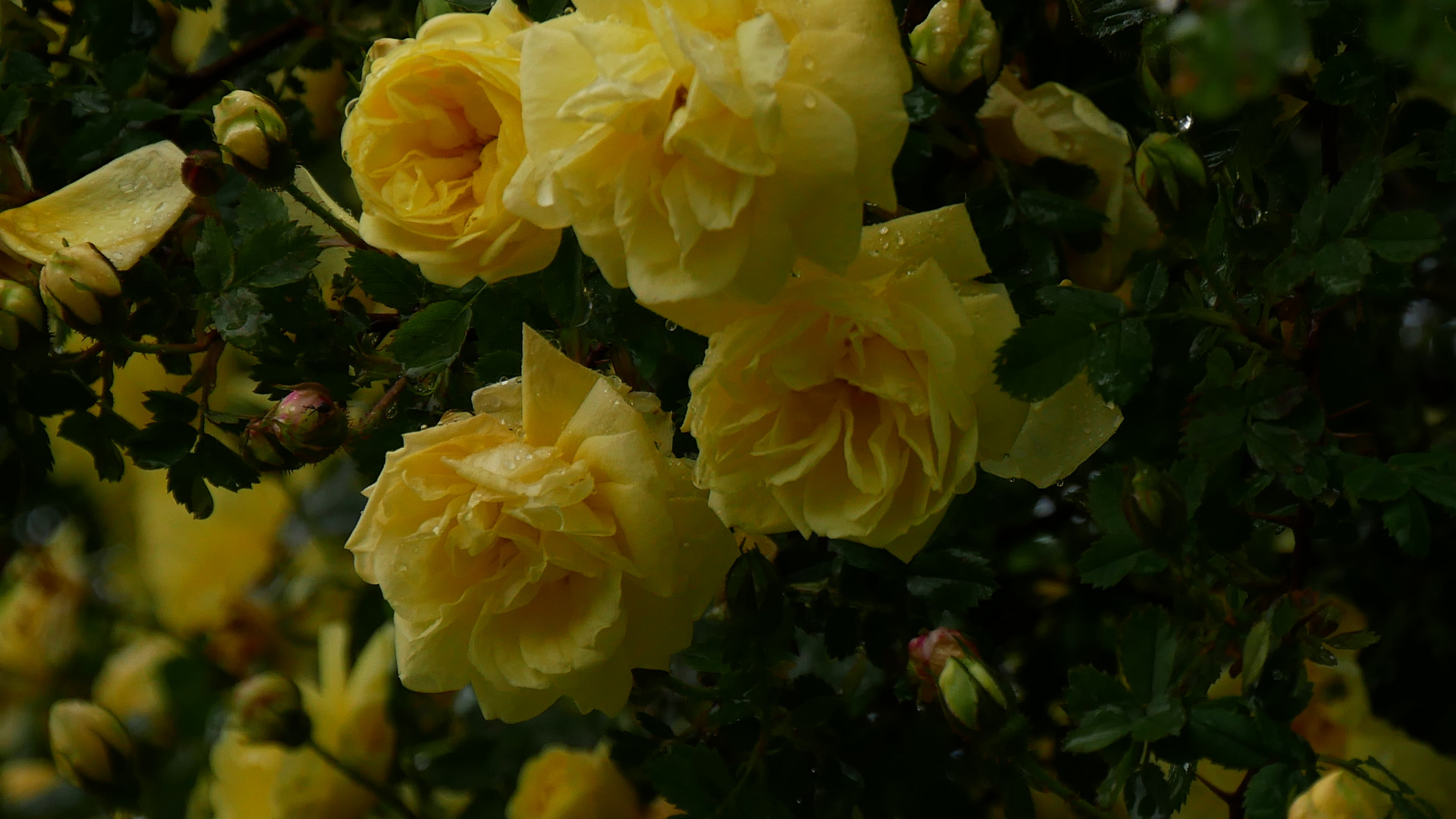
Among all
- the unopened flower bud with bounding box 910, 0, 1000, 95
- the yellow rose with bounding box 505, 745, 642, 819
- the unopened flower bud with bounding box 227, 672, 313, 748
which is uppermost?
the unopened flower bud with bounding box 910, 0, 1000, 95

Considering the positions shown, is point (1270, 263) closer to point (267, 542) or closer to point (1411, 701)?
point (1411, 701)

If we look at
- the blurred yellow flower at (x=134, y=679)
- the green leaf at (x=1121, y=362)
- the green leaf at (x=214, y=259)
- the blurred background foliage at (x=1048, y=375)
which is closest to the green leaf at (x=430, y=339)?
the blurred background foliage at (x=1048, y=375)

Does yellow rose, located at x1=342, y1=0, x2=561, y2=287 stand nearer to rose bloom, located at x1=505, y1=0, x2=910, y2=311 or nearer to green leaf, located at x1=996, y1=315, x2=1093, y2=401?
rose bloom, located at x1=505, y1=0, x2=910, y2=311

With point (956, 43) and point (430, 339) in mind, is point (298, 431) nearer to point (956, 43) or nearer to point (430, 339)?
point (430, 339)

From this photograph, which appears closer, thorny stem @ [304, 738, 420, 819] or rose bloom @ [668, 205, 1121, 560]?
rose bloom @ [668, 205, 1121, 560]

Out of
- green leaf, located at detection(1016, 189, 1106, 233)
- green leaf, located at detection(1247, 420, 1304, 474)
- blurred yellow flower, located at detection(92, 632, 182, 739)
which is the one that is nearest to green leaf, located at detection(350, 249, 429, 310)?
green leaf, located at detection(1016, 189, 1106, 233)

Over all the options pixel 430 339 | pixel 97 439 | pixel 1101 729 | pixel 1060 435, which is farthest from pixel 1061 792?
pixel 97 439

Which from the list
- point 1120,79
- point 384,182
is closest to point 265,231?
point 384,182
